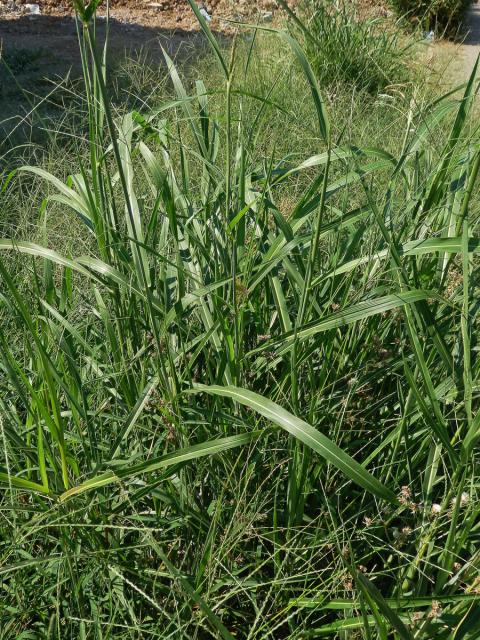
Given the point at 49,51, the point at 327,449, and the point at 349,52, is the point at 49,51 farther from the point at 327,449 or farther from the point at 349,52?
the point at 327,449

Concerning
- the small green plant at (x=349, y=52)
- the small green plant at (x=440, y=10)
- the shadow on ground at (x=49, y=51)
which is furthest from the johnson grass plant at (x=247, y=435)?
the small green plant at (x=440, y=10)

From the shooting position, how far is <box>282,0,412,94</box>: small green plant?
434cm

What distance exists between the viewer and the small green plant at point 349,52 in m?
4.34

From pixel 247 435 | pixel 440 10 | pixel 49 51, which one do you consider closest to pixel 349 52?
pixel 49 51

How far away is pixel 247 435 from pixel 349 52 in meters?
3.67

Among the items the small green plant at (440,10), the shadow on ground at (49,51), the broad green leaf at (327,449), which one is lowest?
the shadow on ground at (49,51)

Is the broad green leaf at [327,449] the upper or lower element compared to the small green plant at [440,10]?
upper

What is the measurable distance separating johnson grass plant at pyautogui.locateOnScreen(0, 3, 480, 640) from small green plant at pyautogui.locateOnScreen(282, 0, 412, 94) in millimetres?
2867

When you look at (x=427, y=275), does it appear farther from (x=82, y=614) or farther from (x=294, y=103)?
(x=294, y=103)

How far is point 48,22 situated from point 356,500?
19.3 feet

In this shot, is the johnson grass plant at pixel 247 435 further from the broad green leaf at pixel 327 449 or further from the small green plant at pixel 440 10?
the small green plant at pixel 440 10

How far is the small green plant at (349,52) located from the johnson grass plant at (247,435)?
2.87m

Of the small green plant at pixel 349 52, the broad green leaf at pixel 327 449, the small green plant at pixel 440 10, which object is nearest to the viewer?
the broad green leaf at pixel 327 449

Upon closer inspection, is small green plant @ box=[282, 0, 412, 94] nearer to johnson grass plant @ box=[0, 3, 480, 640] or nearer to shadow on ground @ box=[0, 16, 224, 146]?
shadow on ground @ box=[0, 16, 224, 146]
